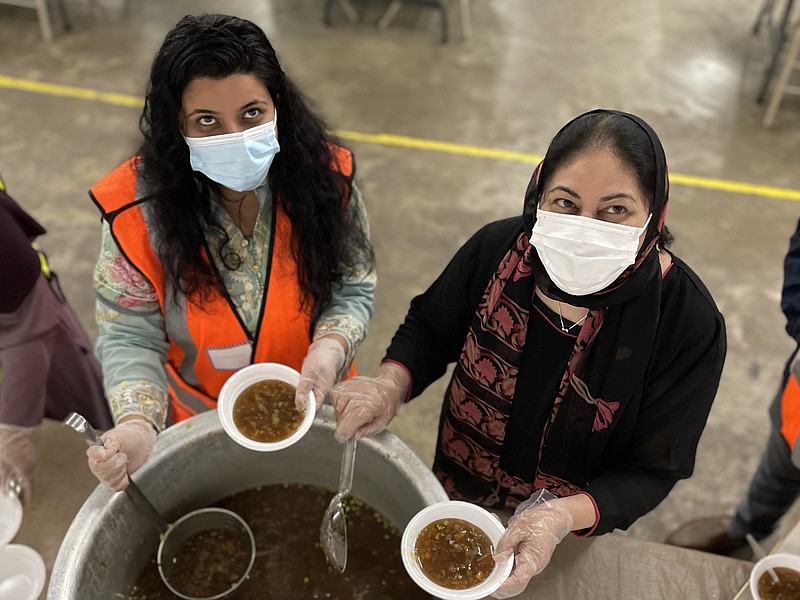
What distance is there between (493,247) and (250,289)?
0.61m

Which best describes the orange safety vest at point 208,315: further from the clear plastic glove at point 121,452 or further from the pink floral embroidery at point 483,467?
the pink floral embroidery at point 483,467

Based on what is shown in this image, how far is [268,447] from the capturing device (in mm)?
1345

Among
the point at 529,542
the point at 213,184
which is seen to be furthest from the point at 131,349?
the point at 529,542

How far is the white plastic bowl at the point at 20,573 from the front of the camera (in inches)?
53.9

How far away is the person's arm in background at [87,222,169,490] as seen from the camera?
1.43m

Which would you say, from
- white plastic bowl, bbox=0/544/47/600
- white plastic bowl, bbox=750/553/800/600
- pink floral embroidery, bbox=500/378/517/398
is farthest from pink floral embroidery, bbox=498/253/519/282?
white plastic bowl, bbox=0/544/47/600

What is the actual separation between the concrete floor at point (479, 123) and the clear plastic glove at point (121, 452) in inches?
65.2

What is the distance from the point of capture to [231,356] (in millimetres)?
1680

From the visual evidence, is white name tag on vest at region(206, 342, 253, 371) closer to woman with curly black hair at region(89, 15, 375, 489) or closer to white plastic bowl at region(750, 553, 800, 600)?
Answer: woman with curly black hair at region(89, 15, 375, 489)

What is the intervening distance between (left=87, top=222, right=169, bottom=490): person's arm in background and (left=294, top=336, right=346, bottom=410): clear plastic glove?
342 millimetres

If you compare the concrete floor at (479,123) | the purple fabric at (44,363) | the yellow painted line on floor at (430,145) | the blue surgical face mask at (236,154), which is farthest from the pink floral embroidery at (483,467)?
the yellow painted line on floor at (430,145)

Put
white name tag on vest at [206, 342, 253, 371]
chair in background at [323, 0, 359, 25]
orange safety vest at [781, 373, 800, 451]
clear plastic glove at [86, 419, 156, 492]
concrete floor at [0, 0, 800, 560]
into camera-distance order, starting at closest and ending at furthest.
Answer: clear plastic glove at [86, 419, 156, 492]
white name tag on vest at [206, 342, 253, 371]
orange safety vest at [781, 373, 800, 451]
concrete floor at [0, 0, 800, 560]
chair in background at [323, 0, 359, 25]

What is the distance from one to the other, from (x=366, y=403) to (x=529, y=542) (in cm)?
45

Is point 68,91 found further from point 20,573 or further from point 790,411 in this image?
point 790,411
